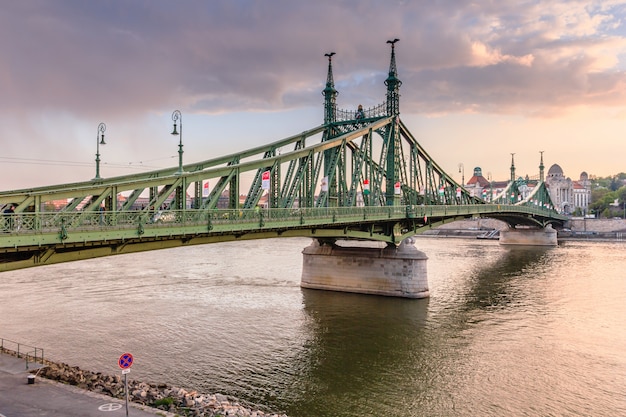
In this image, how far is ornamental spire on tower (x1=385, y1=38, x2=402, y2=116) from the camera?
5006 centimetres

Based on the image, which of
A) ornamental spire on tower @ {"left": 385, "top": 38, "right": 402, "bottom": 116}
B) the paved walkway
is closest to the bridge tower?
ornamental spire on tower @ {"left": 385, "top": 38, "right": 402, "bottom": 116}

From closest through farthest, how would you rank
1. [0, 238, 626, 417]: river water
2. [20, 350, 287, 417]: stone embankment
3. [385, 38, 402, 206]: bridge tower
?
[20, 350, 287, 417]: stone embankment, [0, 238, 626, 417]: river water, [385, 38, 402, 206]: bridge tower

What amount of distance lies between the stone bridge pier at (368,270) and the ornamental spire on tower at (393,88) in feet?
47.5

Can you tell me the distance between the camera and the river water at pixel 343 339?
2106 centimetres

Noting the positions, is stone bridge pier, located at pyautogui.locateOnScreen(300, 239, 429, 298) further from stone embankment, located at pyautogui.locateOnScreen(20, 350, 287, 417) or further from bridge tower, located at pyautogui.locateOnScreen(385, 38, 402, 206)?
stone embankment, located at pyautogui.locateOnScreen(20, 350, 287, 417)

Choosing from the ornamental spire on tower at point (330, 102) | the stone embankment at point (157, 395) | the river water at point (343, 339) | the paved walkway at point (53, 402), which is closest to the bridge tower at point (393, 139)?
the ornamental spire on tower at point (330, 102)

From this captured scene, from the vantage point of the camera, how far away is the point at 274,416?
1703 cm

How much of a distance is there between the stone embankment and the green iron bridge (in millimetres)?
4350

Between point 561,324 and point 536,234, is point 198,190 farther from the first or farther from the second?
point 536,234

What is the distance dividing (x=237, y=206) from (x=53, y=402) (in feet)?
46.9

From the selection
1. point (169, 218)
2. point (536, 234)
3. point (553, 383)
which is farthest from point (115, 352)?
point (536, 234)

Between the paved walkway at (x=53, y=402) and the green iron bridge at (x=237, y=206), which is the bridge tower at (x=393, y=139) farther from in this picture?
the paved walkway at (x=53, y=402)

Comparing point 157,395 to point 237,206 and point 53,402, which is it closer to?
point 53,402

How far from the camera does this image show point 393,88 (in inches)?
1994
